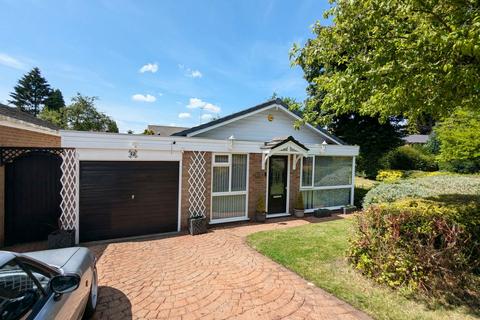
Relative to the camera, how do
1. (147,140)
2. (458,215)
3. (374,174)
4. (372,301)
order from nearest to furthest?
(372,301) → (458,215) → (147,140) → (374,174)

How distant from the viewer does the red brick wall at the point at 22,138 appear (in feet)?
21.7

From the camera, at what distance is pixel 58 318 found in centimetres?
229

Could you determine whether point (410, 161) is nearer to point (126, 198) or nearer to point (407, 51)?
point (407, 51)

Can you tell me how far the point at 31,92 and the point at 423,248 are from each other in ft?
221

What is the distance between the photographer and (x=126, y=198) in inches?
287

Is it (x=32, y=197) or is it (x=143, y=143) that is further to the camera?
(x=143, y=143)

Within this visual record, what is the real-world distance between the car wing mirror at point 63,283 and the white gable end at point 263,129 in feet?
24.9

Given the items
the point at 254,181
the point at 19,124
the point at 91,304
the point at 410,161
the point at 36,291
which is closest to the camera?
the point at 36,291

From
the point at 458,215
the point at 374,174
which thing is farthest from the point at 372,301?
the point at 374,174

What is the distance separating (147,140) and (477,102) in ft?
25.6

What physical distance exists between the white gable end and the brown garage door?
2.74 m

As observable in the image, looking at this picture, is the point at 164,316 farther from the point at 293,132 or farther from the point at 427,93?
the point at 293,132

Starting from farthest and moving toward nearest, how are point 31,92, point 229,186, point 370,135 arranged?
point 31,92 → point 370,135 → point 229,186

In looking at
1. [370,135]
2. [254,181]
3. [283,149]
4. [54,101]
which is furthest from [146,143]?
[54,101]
